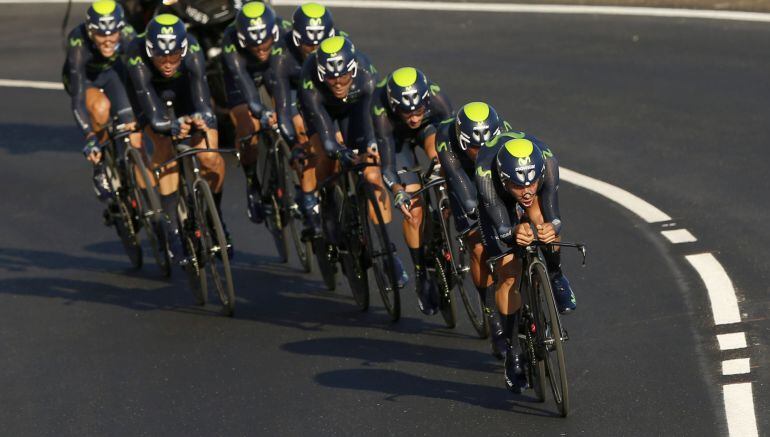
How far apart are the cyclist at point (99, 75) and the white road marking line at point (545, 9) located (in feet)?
32.6

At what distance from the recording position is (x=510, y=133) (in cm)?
979

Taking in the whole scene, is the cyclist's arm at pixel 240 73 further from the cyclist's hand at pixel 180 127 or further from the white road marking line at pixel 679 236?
the white road marking line at pixel 679 236

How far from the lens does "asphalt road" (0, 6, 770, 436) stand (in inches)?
400

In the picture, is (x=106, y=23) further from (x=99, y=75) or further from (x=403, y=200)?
(x=403, y=200)

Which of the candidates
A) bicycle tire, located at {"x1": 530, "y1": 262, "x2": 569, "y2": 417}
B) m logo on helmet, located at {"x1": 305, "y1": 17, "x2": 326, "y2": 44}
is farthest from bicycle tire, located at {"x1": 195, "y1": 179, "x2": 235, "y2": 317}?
bicycle tire, located at {"x1": 530, "y1": 262, "x2": 569, "y2": 417}

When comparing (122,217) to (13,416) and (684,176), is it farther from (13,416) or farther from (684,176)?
(684,176)

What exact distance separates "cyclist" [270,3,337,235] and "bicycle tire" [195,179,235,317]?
2.53ft

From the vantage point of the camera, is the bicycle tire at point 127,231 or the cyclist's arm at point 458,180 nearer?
the cyclist's arm at point 458,180

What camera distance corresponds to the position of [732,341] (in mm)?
10797

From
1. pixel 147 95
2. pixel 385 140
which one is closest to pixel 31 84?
pixel 147 95

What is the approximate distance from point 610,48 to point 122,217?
8614 mm

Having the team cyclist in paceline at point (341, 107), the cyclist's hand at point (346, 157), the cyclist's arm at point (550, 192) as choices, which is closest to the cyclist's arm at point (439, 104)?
the team cyclist in paceline at point (341, 107)

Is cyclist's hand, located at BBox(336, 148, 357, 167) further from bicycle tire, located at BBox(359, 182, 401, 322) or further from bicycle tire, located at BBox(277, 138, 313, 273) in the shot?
bicycle tire, located at BBox(277, 138, 313, 273)

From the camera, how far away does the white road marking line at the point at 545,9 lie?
71.4ft
